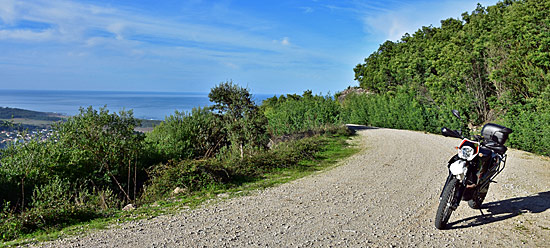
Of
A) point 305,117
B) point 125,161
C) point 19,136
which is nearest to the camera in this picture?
point 19,136

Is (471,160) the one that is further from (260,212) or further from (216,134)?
(216,134)

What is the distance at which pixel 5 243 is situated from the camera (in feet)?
14.9

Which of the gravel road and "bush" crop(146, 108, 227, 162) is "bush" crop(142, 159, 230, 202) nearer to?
the gravel road

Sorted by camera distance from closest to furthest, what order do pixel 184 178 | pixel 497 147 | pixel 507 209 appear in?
1. pixel 497 147
2. pixel 507 209
3. pixel 184 178

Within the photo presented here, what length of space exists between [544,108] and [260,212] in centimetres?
1066

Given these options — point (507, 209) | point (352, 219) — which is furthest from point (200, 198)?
point (507, 209)

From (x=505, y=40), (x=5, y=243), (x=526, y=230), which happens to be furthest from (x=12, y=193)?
(x=505, y=40)

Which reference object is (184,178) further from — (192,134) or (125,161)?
(192,134)

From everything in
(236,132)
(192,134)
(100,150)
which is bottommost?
(100,150)

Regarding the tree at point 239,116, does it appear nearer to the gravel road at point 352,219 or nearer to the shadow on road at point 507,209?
the gravel road at point 352,219

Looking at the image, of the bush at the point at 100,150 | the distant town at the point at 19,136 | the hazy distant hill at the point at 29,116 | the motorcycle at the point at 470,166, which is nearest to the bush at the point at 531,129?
the motorcycle at the point at 470,166

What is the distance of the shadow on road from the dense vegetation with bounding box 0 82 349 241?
4311mm

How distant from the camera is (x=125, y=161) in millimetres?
8906

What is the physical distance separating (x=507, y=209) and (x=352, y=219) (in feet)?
8.21
